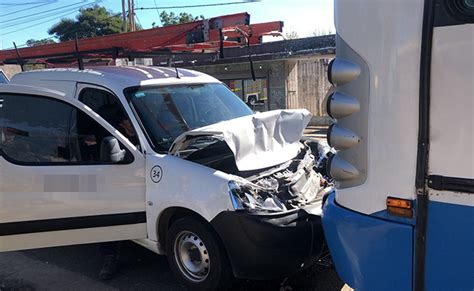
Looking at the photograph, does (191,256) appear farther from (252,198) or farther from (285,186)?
(285,186)

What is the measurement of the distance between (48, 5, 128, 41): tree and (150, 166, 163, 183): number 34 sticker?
43505 millimetres

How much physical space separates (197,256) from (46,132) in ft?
6.15

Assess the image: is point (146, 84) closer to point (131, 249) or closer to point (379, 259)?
point (131, 249)

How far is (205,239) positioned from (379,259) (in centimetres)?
162

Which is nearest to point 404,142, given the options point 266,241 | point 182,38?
point 266,241

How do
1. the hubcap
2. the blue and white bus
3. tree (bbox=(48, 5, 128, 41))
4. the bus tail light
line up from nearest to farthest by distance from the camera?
the blue and white bus → the bus tail light → the hubcap → tree (bbox=(48, 5, 128, 41))

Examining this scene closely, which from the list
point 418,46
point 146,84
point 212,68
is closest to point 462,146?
point 418,46

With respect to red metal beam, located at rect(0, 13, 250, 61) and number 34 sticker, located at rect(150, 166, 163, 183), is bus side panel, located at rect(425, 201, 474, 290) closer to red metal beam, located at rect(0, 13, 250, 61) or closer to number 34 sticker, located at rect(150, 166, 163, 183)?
number 34 sticker, located at rect(150, 166, 163, 183)

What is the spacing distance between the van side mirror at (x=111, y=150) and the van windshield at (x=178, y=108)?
34 cm

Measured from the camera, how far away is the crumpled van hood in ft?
12.7

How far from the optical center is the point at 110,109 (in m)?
4.46

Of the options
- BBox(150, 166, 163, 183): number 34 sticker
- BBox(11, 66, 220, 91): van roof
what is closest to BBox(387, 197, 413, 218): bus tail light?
BBox(150, 166, 163, 183): number 34 sticker

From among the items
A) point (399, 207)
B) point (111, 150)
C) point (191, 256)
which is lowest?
point (191, 256)

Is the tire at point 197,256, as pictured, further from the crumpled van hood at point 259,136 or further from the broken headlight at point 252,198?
the crumpled van hood at point 259,136
